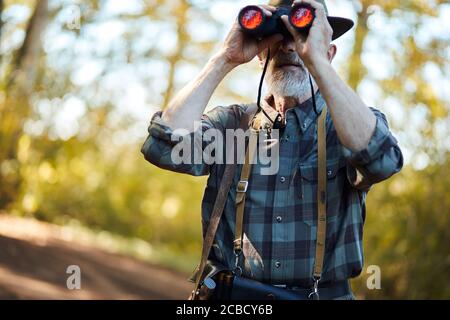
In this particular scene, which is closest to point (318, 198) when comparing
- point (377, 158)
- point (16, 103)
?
point (377, 158)

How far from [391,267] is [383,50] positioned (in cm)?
331

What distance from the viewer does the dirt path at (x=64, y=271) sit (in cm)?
614

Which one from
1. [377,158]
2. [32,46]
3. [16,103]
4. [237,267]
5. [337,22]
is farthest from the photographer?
[32,46]

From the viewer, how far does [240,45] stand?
2.68 metres

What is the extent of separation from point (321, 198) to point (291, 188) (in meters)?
0.15

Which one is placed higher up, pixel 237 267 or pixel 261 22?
pixel 261 22

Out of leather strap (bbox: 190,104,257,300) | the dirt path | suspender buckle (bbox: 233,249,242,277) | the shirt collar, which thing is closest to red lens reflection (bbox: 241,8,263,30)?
the shirt collar

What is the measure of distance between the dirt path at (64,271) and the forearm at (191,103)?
313 cm

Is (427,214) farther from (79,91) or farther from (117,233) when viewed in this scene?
(117,233)

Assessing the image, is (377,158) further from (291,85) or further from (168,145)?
(168,145)

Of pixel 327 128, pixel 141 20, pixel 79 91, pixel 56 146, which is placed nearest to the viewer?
pixel 327 128

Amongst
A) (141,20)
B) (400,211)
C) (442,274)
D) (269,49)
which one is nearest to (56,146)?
(141,20)

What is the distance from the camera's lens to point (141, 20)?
1330 centimetres

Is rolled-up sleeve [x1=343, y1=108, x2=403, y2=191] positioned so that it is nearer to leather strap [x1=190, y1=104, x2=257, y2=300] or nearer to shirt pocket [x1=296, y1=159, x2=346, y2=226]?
shirt pocket [x1=296, y1=159, x2=346, y2=226]
